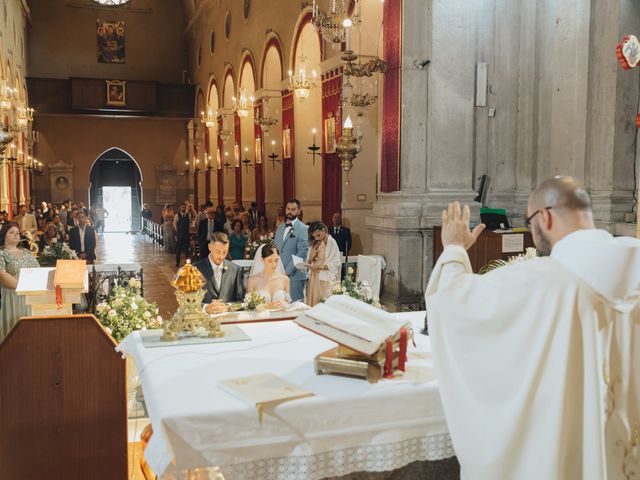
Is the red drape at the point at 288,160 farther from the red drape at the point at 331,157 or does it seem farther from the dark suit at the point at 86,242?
the dark suit at the point at 86,242

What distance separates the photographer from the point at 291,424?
2.48m

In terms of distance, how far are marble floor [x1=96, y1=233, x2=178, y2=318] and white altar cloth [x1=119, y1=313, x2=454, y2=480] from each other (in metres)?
4.83

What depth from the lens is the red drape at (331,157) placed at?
12.6 metres

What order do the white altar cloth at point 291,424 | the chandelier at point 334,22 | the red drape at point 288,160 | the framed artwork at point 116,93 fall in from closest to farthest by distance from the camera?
1. the white altar cloth at point 291,424
2. the chandelier at point 334,22
3. the red drape at point 288,160
4. the framed artwork at point 116,93

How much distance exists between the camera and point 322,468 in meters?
2.52

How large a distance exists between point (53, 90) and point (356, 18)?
21671mm

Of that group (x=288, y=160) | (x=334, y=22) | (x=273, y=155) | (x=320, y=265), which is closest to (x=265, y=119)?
(x=273, y=155)

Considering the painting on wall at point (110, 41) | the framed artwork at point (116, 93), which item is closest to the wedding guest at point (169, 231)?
the framed artwork at point (116, 93)

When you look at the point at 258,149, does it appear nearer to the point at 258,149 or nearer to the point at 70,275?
the point at 258,149

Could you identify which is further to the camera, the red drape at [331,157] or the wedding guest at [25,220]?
the wedding guest at [25,220]

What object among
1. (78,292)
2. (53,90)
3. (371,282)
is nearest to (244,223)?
(371,282)

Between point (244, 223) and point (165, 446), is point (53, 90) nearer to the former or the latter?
point (244, 223)

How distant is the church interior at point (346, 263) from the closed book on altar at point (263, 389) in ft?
0.05

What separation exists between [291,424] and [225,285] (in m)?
3.37
